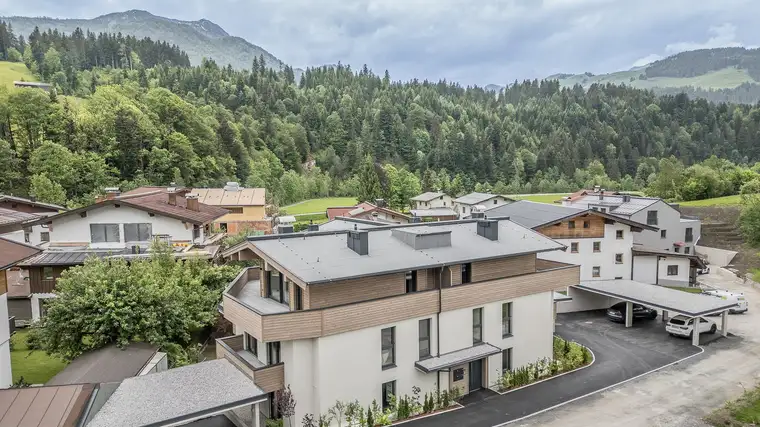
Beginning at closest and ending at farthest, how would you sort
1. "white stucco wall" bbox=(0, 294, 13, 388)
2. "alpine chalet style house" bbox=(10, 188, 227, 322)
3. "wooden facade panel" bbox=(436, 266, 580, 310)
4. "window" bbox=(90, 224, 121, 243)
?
"white stucco wall" bbox=(0, 294, 13, 388), "wooden facade panel" bbox=(436, 266, 580, 310), "alpine chalet style house" bbox=(10, 188, 227, 322), "window" bbox=(90, 224, 121, 243)

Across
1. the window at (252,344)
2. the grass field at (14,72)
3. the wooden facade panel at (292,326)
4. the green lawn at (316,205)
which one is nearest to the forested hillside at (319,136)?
the green lawn at (316,205)

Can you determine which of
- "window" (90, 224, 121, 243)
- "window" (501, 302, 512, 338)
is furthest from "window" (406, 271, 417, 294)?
"window" (90, 224, 121, 243)

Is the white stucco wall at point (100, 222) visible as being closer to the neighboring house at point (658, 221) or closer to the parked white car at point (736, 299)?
the neighboring house at point (658, 221)

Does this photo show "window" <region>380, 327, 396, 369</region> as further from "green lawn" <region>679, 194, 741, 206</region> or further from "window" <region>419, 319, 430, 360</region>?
"green lawn" <region>679, 194, 741, 206</region>

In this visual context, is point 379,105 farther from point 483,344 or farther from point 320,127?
point 483,344

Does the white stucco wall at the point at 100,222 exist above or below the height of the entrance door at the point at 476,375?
above

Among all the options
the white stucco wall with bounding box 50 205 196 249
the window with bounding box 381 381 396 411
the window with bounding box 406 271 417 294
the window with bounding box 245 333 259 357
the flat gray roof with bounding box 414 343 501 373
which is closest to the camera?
the window with bounding box 381 381 396 411

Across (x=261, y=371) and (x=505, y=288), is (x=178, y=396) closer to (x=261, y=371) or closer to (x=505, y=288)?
(x=261, y=371)

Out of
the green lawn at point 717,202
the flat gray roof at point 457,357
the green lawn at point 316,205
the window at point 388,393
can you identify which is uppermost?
the green lawn at point 717,202
